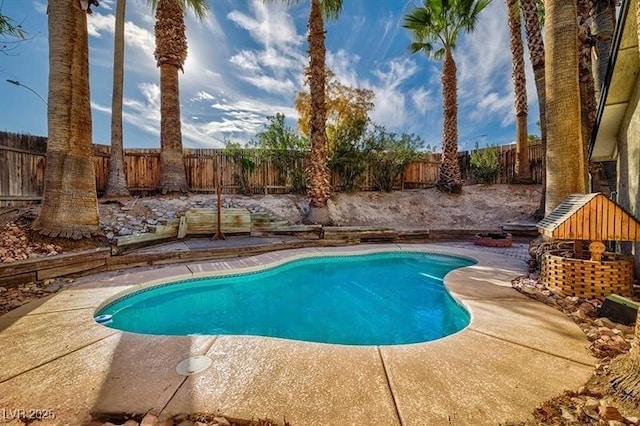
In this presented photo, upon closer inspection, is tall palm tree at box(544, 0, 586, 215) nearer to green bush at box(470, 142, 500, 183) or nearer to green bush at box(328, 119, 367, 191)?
green bush at box(328, 119, 367, 191)

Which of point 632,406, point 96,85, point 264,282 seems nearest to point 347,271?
point 264,282

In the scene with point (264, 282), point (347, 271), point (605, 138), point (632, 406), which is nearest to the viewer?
point (632, 406)

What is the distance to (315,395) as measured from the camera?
6.04 feet

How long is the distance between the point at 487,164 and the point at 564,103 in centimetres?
946

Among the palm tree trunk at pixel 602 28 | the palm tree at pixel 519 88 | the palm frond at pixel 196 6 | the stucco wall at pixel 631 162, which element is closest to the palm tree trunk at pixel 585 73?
the palm tree trunk at pixel 602 28

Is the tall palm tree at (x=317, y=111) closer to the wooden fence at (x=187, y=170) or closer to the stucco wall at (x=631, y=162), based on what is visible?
the wooden fence at (x=187, y=170)

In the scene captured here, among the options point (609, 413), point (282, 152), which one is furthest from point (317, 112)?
point (609, 413)

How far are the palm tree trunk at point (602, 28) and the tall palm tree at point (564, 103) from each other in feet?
8.24

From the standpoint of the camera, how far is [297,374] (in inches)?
81.4

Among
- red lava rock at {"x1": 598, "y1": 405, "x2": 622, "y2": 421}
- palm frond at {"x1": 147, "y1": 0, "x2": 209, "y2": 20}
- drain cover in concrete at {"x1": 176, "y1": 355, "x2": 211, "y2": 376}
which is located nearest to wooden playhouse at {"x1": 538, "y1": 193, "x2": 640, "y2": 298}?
red lava rock at {"x1": 598, "y1": 405, "x2": 622, "y2": 421}

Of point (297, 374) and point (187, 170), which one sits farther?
point (187, 170)

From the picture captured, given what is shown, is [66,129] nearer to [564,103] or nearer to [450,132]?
[564,103]

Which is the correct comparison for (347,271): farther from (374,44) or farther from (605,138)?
(374,44)

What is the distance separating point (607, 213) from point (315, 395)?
369 cm
